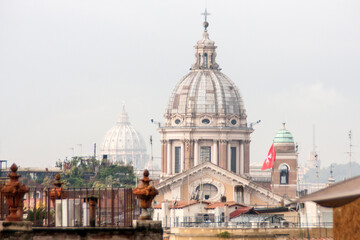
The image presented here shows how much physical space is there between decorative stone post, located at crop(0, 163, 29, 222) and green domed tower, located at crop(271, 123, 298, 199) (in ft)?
467

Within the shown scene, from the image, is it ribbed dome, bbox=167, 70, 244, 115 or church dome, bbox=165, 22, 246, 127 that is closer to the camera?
church dome, bbox=165, 22, 246, 127

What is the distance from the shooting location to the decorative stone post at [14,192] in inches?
1582

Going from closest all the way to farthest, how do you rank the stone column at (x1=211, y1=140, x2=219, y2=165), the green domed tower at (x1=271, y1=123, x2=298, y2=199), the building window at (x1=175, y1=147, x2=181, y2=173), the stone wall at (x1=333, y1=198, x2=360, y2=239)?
1. the stone wall at (x1=333, y1=198, x2=360, y2=239)
2. the green domed tower at (x1=271, y1=123, x2=298, y2=199)
3. the stone column at (x1=211, y1=140, x2=219, y2=165)
4. the building window at (x1=175, y1=147, x2=181, y2=173)

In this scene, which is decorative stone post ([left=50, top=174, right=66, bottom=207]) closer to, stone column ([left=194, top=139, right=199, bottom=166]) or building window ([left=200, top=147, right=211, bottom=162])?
stone column ([left=194, top=139, right=199, bottom=166])

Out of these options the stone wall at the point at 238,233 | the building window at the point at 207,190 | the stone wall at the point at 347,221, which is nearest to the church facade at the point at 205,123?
the building window at the point at 207,190

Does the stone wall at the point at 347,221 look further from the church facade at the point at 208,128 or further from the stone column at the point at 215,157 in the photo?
the stone column at the point at 215,157

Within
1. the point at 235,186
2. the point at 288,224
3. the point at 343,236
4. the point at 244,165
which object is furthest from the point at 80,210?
the point at 244,165

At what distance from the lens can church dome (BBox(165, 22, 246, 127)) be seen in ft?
633

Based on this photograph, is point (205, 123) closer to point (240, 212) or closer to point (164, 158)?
point (164, 158)

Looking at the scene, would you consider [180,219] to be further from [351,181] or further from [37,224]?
[351,181]

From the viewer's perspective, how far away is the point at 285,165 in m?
186

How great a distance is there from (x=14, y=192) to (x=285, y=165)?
14673 centimetres

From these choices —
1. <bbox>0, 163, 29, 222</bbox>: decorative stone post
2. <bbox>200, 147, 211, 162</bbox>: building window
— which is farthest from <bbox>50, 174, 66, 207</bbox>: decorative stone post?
<bbox>200, 147, 211, 162</bbox>: building window

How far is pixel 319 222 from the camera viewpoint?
3167 inches
